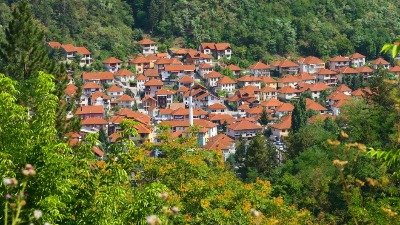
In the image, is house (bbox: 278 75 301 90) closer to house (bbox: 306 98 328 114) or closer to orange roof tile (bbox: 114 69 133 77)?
house (bbox: 306 98 328 114)

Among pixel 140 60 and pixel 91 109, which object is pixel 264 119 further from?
pixel 140 60

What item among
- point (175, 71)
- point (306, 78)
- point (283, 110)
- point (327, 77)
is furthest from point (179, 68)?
Answer: point (327, 77)

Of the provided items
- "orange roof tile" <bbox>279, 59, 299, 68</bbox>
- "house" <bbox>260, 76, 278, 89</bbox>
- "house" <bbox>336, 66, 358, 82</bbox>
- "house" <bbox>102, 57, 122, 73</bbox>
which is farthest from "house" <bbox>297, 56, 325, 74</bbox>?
"house" <bbox>102, 57, 122, 73</bbox>

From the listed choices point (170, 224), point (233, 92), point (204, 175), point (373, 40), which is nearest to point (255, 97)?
point (233, 92)

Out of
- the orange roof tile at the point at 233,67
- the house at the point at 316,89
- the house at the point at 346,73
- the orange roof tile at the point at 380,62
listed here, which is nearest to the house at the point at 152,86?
the orange roof tile at the point at 233,67

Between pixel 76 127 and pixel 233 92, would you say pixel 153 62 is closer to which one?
pixel 233 92

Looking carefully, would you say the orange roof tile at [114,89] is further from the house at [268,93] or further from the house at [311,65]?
the house at [311,65]
